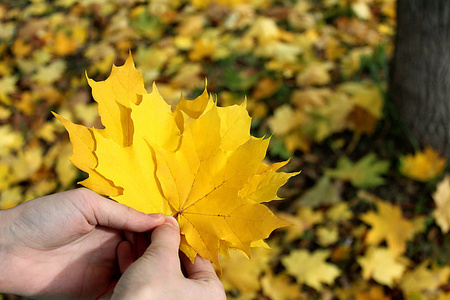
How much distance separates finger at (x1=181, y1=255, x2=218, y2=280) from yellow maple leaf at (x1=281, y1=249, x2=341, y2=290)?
0.84 metres

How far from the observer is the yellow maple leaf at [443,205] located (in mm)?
1831

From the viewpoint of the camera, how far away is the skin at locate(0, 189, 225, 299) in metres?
1.12

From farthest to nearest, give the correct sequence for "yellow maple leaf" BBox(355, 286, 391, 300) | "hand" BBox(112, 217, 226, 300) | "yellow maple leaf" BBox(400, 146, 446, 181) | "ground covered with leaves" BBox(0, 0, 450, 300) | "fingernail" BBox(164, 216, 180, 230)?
"yellow maple leaf" BBox(400, 146, 446, 181), "ground covered with leaves" BBox(0, 0, 450, 300), "yellow maple leaf" BBox(355, 286, 391, 300), "fingernail" BBox(164, 216, 180, 230), "hand" BBox(112, 217, 226, 300)

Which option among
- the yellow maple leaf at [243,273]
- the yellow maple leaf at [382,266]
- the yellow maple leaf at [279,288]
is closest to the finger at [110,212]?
the yellow maple leaf at [243,273]

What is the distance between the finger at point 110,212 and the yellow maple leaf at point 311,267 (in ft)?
3.26

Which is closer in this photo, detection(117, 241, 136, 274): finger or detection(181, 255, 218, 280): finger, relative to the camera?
detection(181, 255, 218, 280): finger

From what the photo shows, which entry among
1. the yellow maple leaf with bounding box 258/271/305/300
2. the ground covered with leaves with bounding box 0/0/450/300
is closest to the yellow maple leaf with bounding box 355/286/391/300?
the ground covered with leaves with bounding box 0/0/450/300

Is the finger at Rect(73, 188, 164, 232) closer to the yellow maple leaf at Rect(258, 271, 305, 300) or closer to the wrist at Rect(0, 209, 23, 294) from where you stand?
the wrist at Rect(0, 209, 23, 294)

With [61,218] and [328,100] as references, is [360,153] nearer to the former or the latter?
[328,100]

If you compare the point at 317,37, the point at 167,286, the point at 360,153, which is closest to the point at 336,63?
the point at 317,37

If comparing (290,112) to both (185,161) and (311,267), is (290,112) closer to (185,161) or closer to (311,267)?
(311,267)

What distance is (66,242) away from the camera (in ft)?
4.07

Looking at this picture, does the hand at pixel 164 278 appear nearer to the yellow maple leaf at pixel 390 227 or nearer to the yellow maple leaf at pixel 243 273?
the yellow maple leaf at pixel 243 273

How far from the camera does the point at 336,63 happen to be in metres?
2.65
